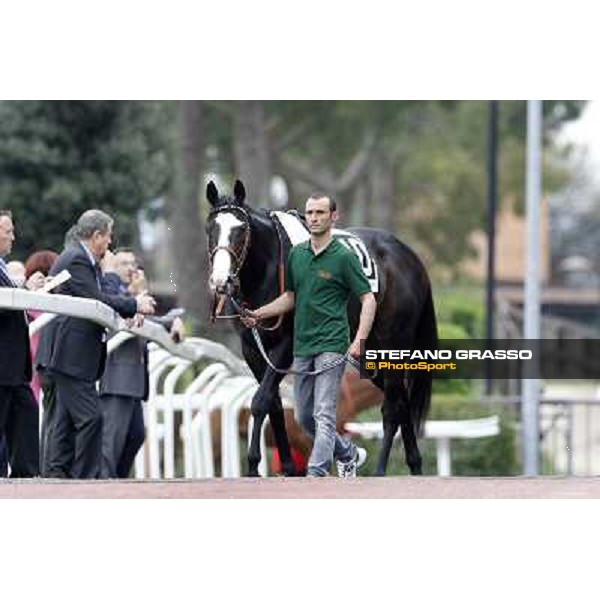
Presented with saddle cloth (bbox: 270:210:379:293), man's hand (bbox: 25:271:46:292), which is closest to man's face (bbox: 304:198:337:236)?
saddle cloth (bbox: 270:210:379:293)

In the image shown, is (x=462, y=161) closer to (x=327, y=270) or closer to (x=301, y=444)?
(x=301, y=444)

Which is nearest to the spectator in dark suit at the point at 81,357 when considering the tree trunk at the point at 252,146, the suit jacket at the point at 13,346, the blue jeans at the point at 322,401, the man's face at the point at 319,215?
the suit jacket at the point at 13,346

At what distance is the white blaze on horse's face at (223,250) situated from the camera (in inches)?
448

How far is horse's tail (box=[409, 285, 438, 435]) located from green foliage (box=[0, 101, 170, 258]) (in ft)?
40.0

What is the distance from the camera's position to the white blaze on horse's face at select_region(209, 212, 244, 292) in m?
11.4

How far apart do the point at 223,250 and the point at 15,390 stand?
145cm

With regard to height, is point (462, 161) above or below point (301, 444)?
above

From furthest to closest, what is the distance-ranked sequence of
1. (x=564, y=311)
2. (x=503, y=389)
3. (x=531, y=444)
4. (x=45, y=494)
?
(x=564, y=311) < (x=503, y=389) < (x=531, y=444) < (x=45, y=494)

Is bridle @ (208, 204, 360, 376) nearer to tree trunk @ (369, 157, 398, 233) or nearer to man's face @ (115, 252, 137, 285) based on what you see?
man's face @ (115, 252, 137, 285)

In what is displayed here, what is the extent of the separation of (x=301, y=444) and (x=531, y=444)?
15.1 feet

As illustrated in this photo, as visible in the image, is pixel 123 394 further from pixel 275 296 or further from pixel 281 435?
Result: pixel 275 296

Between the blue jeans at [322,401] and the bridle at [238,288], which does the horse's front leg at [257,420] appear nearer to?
the bridle at [238,288]

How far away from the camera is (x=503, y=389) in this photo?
28078mm

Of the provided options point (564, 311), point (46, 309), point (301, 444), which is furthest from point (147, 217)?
point (564, 311)
